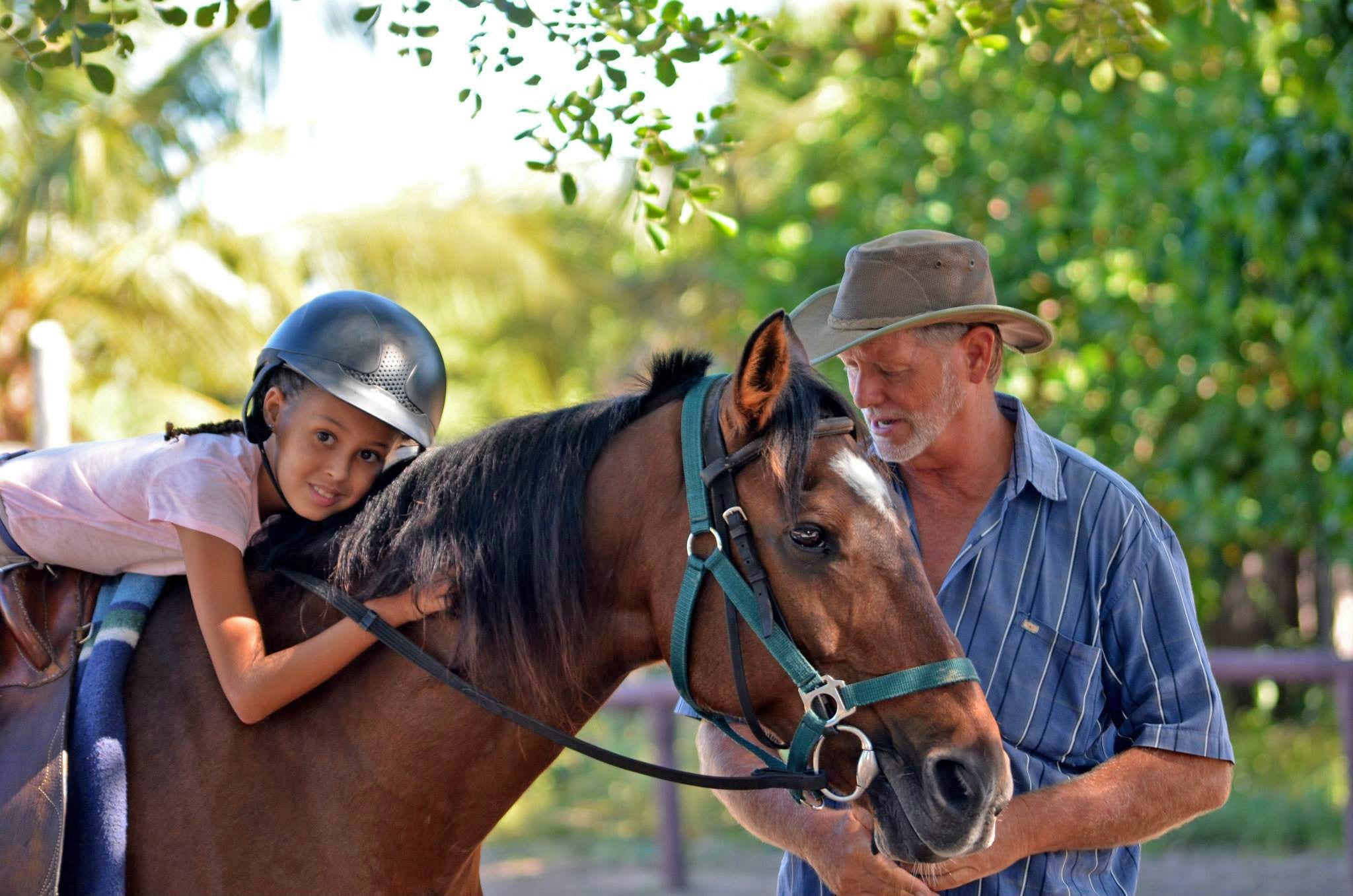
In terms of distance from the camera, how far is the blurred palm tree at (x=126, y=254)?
8.34 meters

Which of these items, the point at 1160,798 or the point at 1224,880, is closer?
the point at 1160,798

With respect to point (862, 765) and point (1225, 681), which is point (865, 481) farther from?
point (1225, 681)

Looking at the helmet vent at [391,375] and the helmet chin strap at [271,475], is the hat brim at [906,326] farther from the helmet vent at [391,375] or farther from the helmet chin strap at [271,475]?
the helmet chin strap at [271,475]

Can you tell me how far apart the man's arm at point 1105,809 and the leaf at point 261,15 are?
7.27 ft

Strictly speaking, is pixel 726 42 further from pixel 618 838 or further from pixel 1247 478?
pixel 618 838

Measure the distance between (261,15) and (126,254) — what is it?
6980mm

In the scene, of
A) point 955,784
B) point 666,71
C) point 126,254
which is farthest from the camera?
point 126,254

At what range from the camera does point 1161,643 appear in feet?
7.09

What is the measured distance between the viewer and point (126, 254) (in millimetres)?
8758

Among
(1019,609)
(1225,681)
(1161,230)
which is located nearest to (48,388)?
(1019,609)

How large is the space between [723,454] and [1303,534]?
6350 millimetres

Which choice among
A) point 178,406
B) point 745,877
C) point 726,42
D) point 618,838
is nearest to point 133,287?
point 178,406

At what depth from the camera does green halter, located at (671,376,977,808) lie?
6.11 feet

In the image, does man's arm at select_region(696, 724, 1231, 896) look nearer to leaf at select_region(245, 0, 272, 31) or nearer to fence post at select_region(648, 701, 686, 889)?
leaf at select_region(245, 0, 272, 31)
